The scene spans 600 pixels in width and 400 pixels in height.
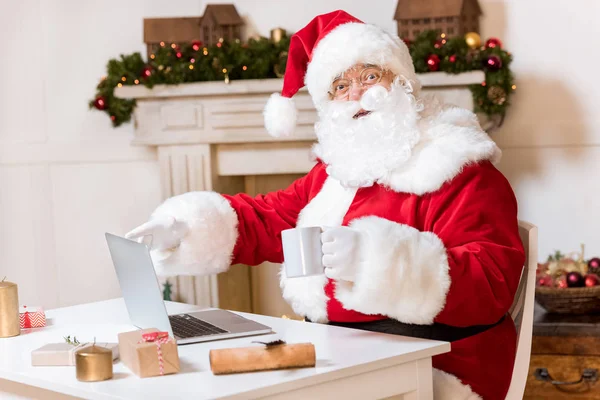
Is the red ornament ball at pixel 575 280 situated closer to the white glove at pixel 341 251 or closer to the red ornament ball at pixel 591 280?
the red ornament ball at pixel 591 280

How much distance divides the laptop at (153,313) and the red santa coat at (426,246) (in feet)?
0.80

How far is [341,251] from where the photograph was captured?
1.72 metres

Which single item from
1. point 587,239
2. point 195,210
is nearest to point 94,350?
point 195,210

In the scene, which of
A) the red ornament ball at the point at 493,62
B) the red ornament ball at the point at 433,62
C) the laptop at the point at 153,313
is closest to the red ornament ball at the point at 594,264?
the red ornament ball at the point at 493,62

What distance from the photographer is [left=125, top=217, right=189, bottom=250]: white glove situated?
7.43ft

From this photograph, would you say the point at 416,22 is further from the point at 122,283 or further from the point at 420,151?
the point at 122,283

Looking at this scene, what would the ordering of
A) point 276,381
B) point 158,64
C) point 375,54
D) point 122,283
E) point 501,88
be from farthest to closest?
1. point 158,64
2. point 501,88
3. point 375,54
4. point 122,283
5. point 276,381

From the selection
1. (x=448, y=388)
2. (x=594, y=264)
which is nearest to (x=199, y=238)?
(x=448, y=388)

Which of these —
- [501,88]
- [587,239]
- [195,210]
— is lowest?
[587,239]

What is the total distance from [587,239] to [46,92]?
8.72 ft

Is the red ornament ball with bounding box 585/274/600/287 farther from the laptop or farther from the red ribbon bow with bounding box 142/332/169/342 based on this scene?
the red ribbon bow with bounding box 142/332/169/342

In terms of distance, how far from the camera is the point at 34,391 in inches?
69.9

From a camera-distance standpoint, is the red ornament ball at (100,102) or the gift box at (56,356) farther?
the red ornament ball at (100,102)

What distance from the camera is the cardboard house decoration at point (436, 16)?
3514mm
